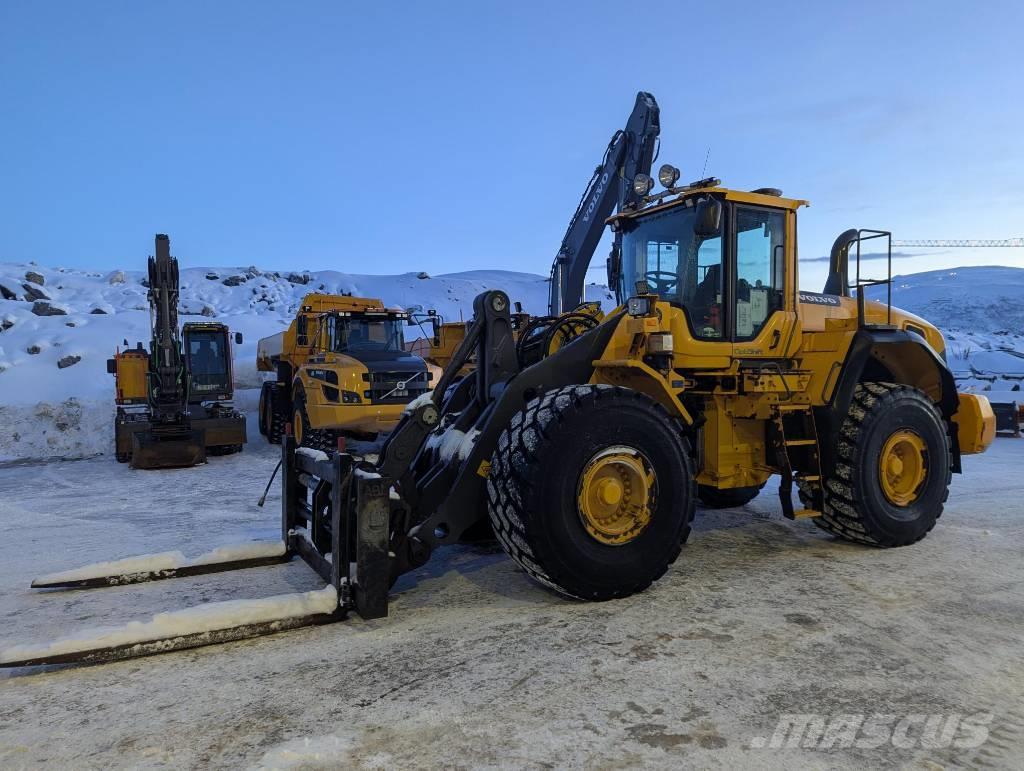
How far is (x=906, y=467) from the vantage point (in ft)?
19.3

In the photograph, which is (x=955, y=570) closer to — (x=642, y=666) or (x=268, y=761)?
(x=642, y=666)

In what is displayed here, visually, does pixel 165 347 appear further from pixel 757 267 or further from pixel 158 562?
pixel 757 267

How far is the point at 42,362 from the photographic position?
20391 mm

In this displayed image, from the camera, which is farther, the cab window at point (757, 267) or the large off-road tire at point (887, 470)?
the large off-road tire at point (887, 470)

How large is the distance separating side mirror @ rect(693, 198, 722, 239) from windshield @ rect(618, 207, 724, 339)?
0.36 meters

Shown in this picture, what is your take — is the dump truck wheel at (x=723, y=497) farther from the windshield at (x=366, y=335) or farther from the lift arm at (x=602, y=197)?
the windshield at (x=366, y=335)

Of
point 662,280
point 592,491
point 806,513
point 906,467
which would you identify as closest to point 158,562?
point 592,491

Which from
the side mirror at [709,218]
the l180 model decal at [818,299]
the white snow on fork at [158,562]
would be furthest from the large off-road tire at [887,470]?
the white snow on fork at [158,562]

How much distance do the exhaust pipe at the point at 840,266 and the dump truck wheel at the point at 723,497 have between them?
204 centimetres

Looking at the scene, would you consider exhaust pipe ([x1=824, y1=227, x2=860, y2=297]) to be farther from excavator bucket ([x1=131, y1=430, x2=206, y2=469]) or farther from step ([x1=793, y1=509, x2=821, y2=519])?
excavator bucket ([x1=131, y1=430, x2=206, y2=469])

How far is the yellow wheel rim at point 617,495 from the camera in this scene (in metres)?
4.28

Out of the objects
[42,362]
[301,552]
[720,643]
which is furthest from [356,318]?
[42,362]

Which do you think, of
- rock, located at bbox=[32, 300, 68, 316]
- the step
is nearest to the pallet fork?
the step

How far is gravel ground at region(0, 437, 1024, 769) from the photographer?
275cm
